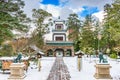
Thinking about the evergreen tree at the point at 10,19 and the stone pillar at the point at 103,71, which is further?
the evergreen tree at the point at 10,19

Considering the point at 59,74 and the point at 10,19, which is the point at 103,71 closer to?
the point at 59,74

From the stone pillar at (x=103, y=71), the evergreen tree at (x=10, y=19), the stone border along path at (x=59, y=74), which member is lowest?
the stone border along path at (x=59, y=74)

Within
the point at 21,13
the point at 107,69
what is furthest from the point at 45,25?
the point at 107,69

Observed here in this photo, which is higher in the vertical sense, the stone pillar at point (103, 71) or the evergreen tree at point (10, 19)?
the evergreen tree at point (10, 19)

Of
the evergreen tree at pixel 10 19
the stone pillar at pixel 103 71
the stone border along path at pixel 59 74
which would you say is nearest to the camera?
the stone pillar at pixel 103 71

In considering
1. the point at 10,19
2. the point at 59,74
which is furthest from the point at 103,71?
the point at 10,19

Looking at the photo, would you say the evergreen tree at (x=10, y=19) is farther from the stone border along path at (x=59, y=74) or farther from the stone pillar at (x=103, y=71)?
the stone pillar at (x=103, y=71)

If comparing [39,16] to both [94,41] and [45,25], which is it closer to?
[45,25]

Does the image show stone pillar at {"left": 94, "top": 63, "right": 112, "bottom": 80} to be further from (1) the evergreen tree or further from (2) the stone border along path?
(1) the evergreen tree

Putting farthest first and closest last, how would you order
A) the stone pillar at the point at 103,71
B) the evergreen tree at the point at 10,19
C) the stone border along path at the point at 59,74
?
the evergreen tree at the point at 10,19 < the stone border along path at the point at 59,74 < the stone pillar at the point at 103,71

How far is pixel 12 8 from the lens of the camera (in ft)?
88.7

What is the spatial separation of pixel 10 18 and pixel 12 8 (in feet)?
4.20

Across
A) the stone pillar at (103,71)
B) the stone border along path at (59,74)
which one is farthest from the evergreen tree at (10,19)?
the stone pillar at (103,71)

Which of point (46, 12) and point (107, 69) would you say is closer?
point (107, 69)
